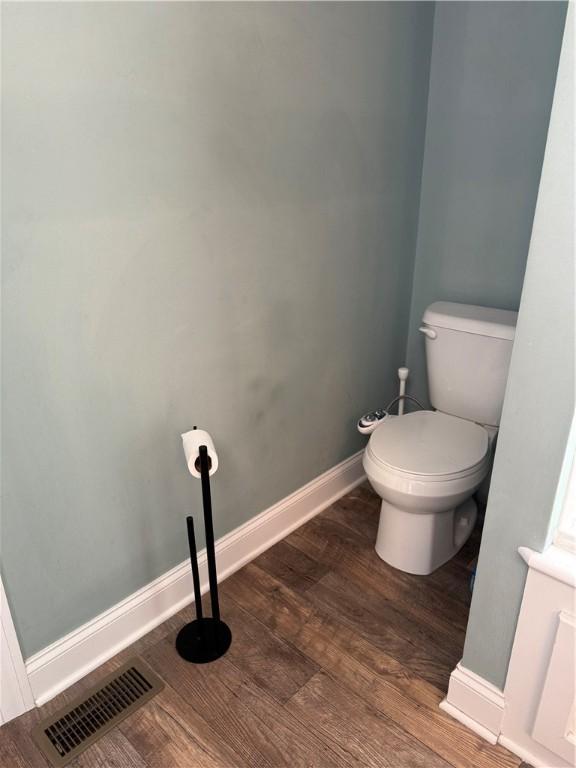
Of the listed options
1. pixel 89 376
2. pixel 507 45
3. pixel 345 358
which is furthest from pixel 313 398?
pixel 507 45

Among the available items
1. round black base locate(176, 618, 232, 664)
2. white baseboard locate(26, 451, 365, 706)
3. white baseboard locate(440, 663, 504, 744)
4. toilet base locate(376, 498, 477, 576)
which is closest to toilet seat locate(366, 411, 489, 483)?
toilet base locate(376, 498, 477, 576)

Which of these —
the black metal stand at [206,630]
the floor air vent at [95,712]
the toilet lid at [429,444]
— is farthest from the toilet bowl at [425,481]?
the floor air vent at [95,712]

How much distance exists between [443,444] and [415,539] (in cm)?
34

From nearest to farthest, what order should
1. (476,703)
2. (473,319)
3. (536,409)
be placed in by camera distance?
(536,409)
(476,703)
(473,319)

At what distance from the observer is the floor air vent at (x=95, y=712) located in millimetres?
1451

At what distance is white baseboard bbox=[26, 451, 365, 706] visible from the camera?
158 cm

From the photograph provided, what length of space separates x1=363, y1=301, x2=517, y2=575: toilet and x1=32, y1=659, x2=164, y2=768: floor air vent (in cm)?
90

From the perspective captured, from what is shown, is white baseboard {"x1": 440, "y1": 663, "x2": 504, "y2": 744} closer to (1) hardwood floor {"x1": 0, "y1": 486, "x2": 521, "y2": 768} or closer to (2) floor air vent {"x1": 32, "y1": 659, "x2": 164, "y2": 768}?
(1) hardwood floor {"x1": 0, "y1": 486, "x2": 521, "y2": 768}

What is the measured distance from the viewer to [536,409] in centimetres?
116

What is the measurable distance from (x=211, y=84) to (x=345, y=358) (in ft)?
3.54

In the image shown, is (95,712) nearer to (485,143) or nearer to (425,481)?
(425,481)

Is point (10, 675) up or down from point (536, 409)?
down

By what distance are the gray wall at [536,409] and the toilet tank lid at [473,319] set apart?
82 cm

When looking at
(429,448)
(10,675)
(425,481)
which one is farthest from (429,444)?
(10,675)
